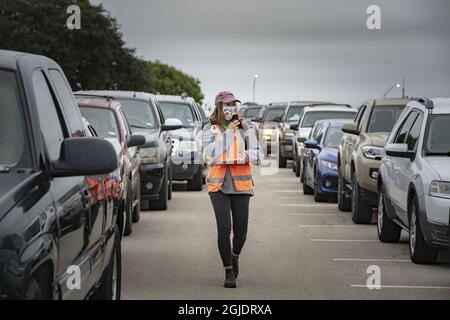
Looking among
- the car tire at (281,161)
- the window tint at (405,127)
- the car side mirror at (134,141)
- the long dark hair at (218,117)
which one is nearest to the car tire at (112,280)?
the long dark hair at (218,117)

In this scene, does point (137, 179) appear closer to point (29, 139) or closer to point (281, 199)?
point (281, 199)

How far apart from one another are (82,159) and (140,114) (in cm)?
1491

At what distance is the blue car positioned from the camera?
896 inches

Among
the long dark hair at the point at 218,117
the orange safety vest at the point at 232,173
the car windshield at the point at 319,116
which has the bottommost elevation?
the car windshield at the point at 319,116

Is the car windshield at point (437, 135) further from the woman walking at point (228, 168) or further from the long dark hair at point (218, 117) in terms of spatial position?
the long dark hair at point (218, 117)

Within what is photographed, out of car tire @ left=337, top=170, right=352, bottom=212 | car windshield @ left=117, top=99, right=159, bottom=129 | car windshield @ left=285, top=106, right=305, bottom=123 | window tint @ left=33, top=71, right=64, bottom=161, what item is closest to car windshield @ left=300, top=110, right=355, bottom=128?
car windshield @ left=285, top=106, right=305, bottom=123

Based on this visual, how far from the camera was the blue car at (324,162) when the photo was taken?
22766mm

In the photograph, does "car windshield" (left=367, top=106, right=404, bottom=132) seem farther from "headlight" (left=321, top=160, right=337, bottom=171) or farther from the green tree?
the green tree

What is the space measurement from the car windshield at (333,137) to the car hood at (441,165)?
10386 millimetres

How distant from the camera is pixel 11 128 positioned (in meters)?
6.31

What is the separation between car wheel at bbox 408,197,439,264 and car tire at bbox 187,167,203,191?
1284cm

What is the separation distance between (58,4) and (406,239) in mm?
87011
